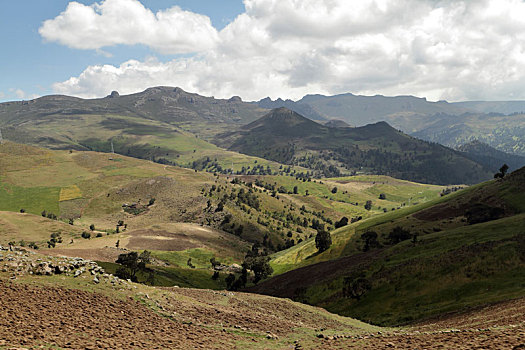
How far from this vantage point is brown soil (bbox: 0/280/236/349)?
65.5 ft

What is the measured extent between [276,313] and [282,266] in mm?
103718

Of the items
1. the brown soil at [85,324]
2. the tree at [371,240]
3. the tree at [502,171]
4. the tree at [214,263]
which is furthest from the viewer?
the tree at [214,263]

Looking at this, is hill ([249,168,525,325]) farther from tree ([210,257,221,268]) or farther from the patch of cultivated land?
tree ([210,257,221,268])

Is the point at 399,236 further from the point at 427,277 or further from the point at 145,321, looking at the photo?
the point at 145,321

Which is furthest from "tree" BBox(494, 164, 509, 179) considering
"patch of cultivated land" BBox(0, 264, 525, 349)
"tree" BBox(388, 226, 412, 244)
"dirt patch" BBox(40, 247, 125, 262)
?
"dirt patch" BBox(40, 247, 125, 262)

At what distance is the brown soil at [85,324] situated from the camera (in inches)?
786

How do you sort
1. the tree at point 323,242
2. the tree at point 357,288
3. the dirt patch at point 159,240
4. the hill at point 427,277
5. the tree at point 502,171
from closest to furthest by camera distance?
the hill at point 427,277 < the tree at point 357,288 < the tree at point 502,171 < the tree at point 323,242 < the dirt patch at point 159,240

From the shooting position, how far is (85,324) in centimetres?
2320

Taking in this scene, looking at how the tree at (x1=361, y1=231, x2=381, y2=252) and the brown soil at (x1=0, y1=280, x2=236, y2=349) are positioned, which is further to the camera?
the tree at (x1=361, y1=231, x2=381, y2=252)

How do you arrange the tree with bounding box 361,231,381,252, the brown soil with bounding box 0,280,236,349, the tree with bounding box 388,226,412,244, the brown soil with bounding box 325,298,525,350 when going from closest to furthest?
the brown soil with bounding box 325,298,525,350, the brown soil with bounding box 0,280,236,349, the tree with bounding box 388,226,412,244, the tree with bounding box 361,231,381,252

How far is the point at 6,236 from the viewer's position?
491 ft

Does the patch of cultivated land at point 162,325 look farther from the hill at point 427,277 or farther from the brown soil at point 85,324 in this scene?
the hill at point 427,277

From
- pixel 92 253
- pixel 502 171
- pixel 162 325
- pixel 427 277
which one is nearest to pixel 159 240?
pixel 92 253

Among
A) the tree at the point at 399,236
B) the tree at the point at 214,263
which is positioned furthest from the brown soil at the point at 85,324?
the tree at the point at 214,263
